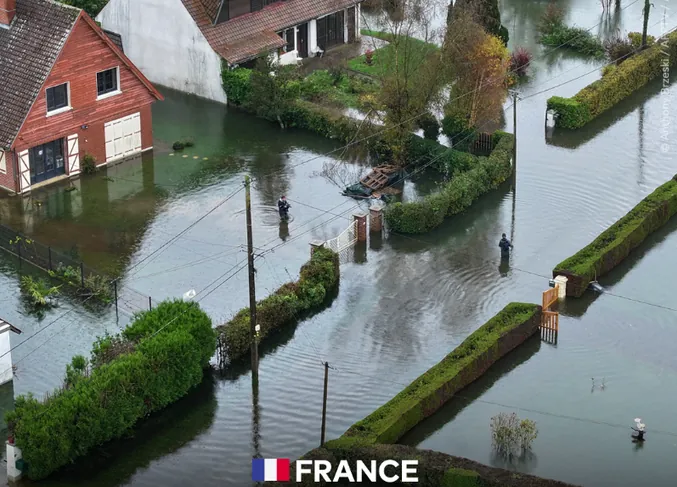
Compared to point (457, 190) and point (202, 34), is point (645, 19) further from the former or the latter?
point (202, 34)

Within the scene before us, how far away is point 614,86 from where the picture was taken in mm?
73062

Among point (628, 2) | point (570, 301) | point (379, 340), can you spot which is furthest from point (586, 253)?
point (628, 2)

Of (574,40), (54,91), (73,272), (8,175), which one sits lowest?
(73,272)

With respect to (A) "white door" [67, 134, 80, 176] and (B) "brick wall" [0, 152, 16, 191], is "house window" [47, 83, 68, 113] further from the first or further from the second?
(B) "brick wall" [0, 152, 16, 191]

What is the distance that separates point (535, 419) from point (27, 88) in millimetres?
29403

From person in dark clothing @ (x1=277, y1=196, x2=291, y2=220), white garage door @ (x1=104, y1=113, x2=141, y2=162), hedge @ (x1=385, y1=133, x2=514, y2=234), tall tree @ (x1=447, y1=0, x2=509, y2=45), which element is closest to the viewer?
hedge @ (x1=385, y1=133, x2=514, y2=234)

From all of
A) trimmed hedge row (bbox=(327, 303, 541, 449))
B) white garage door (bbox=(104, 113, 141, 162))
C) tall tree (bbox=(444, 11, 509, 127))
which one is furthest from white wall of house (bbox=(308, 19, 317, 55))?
trimmed hedge row (bbox=(327, 303, 541, 449))

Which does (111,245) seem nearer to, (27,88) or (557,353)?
(27,88)

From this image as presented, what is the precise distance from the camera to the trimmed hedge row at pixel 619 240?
53312 mm

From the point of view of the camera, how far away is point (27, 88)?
197 feet

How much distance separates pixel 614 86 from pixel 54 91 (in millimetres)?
31434

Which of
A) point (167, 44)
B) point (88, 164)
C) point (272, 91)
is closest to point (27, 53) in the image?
point (88, 164)

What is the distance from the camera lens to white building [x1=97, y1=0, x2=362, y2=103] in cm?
7150

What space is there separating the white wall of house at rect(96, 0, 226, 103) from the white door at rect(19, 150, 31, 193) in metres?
14.4
